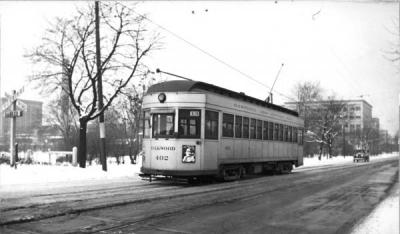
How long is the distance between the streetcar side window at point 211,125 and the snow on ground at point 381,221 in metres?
6.53

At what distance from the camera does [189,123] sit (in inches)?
607

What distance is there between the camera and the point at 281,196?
1270cm

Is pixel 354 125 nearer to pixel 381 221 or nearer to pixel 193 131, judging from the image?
pixel 193 131

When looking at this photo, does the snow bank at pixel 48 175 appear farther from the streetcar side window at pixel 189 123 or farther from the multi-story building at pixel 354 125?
the multi-story building at pixel 354 125

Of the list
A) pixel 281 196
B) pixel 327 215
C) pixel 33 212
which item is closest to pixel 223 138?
pixel 281 196

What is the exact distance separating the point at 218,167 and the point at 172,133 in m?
2.37

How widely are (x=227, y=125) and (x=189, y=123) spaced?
89.7 inches

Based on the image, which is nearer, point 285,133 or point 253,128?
point 253,128

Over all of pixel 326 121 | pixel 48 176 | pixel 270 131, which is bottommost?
pixel 48 176

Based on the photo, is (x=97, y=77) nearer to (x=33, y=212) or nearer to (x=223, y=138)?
(x=223, y=138)

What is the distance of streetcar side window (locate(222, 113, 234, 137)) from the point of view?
55.2ft

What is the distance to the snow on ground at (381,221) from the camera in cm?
759

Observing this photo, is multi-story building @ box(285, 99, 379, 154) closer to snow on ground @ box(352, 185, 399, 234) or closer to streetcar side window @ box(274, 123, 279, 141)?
streetcar side window @ box(274, 123, 279, 141)

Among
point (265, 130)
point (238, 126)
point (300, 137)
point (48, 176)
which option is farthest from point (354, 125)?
point (48, 176)
